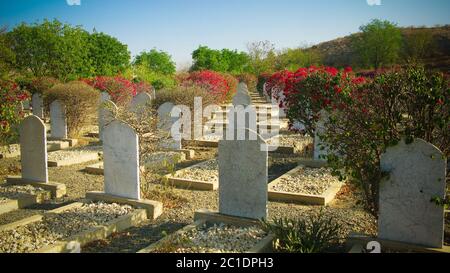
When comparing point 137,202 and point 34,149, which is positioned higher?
point 34,149

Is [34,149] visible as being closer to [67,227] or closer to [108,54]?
[67,227]

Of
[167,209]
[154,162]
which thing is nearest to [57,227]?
[167,209]

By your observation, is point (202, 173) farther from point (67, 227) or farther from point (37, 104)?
point (37, 104)

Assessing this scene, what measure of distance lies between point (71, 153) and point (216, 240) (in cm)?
665

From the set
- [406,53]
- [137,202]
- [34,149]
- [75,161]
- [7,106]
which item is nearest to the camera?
[137,202]

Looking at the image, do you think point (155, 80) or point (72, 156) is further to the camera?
point (155, 80)

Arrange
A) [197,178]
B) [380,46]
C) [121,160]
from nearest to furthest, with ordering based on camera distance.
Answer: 1. [121,160]
2. [197,178]
3. [380,46]

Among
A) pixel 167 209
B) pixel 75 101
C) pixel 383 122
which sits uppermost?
pixel 75 101

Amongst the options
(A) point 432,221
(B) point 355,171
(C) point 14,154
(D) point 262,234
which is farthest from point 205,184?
(C) point 14,154

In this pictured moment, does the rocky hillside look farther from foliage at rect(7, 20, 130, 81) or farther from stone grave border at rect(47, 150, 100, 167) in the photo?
stone grave border at rect(47, 150, 100, 167)

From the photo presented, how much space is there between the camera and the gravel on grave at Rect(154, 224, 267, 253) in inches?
171

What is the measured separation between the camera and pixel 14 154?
32.8 feet

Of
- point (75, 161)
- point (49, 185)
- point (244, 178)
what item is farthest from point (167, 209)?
point (75, 161)

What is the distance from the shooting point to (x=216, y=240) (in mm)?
4621
